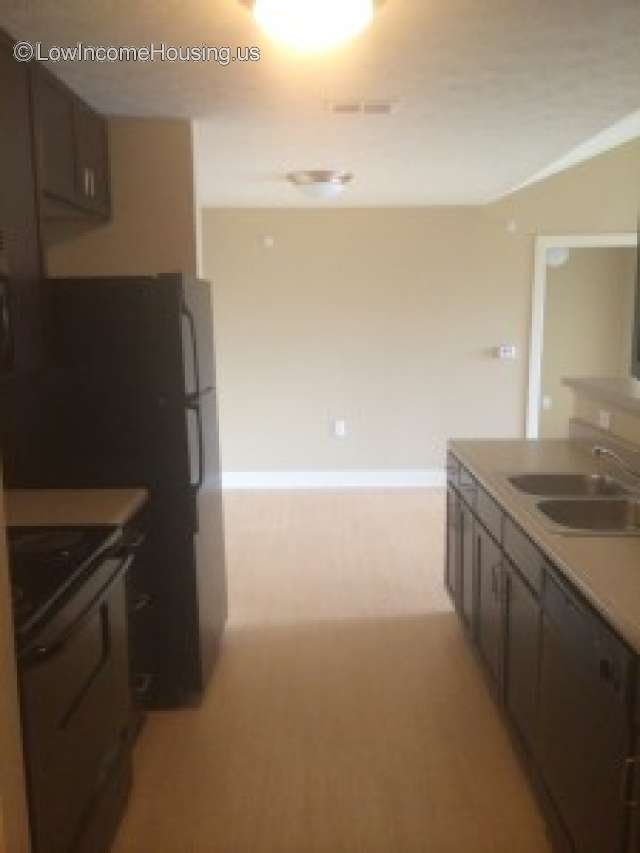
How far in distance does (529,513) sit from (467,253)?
162 inches

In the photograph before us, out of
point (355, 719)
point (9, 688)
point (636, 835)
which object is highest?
point (9, 688)

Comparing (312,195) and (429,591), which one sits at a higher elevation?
(312,195)

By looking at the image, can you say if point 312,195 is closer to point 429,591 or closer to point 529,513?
point 429,591

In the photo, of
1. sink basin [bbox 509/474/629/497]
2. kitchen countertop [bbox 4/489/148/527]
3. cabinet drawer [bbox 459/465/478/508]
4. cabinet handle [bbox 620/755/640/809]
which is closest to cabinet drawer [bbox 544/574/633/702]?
cabinet handle [bbox 620/755/640/809]

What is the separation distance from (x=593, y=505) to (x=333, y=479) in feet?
12.7

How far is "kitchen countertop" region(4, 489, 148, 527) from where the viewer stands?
2.31 meters

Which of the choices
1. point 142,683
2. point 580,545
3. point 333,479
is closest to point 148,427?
point 142,683

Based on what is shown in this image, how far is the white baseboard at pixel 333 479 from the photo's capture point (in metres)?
6.32

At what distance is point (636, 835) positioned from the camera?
1472 mm

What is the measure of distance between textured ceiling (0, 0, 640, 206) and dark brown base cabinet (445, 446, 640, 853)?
151 centimetres

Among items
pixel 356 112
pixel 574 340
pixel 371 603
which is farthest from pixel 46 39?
pixel 574 340

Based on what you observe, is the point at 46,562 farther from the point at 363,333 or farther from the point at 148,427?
the point at 363,333

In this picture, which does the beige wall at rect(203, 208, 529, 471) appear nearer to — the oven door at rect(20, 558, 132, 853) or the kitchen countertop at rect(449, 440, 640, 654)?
the kitchen countertop at rect(449, 440, 640, 654)

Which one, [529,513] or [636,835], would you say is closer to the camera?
[636,835]
